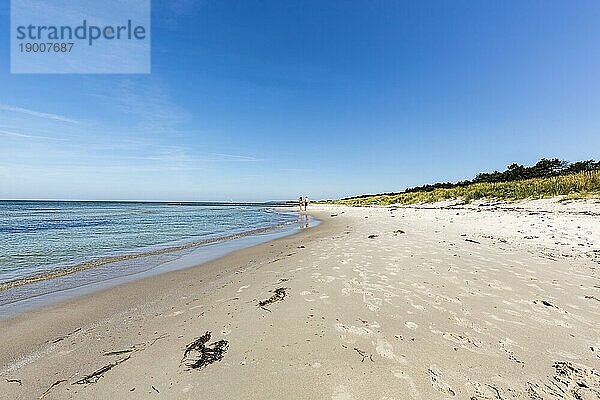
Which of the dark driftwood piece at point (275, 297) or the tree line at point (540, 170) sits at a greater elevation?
the tree line at point (540, 170)

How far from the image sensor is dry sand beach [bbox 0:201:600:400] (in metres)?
2.47

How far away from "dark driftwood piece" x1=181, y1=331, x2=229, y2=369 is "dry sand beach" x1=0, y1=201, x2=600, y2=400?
0.02 m

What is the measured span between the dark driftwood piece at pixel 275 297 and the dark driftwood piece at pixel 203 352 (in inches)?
42.6

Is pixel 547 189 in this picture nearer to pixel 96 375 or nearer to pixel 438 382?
pixel 438 382

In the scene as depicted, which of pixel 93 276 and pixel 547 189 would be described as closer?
pixel 93 276

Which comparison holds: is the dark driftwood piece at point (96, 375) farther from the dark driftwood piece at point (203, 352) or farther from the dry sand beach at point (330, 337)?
the dark driftwood piece at point (203, 352)

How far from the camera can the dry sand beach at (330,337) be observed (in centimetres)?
247

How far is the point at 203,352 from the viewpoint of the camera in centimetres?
301

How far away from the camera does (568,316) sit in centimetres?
366

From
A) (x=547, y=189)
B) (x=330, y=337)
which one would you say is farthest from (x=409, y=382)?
(x=547, y=189)

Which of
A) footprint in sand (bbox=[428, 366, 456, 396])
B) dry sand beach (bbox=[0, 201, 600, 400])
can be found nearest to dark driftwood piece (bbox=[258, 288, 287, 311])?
dry sand beach (bbox=[0, 201, 600, 400])

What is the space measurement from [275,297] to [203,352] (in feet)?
5.53

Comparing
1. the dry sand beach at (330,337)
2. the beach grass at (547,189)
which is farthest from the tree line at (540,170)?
the dry sand beach at (330,337)

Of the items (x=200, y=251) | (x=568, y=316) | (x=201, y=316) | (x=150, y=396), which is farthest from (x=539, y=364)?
(x=200, y=251)
